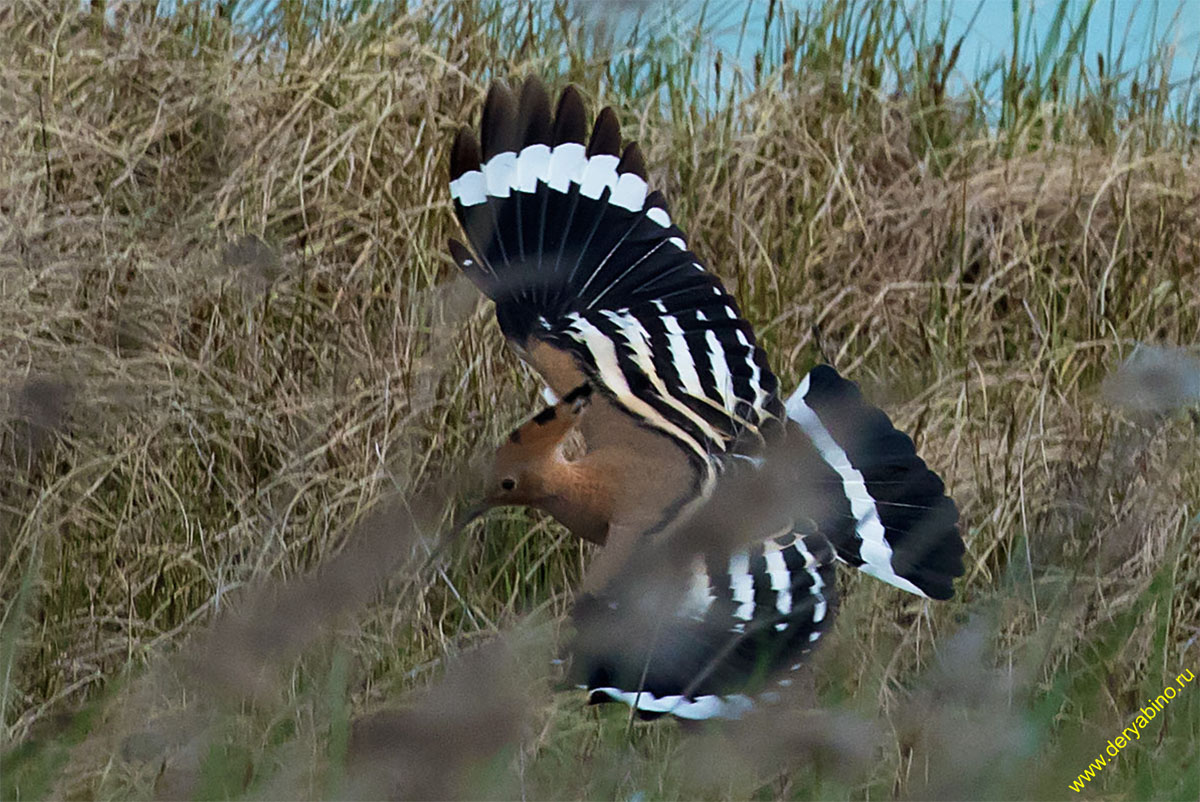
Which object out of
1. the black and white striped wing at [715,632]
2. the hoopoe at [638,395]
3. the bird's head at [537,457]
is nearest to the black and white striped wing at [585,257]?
the hoopoe at [638,395]

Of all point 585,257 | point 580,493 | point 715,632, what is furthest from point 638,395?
point 715,632

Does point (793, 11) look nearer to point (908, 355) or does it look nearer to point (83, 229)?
point (908, 355)

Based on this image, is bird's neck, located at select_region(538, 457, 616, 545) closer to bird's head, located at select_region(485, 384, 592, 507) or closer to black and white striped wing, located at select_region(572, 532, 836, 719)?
bird's head, located at select_region(485, 384, 592, 507)

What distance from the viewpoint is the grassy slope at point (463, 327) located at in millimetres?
2482

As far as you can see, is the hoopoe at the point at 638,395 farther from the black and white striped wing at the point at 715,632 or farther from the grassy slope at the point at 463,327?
the grassy slope at the point at 463,327

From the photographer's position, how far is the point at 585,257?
2.56m

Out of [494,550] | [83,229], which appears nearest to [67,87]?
[83,229]

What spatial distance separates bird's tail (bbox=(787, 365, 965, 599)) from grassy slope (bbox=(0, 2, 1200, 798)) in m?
0.11

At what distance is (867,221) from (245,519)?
1408 millimetres

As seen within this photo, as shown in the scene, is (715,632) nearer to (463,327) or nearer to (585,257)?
(585,257)

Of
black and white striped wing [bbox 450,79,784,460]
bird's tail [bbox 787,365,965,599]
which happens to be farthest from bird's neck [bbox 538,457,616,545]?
bird's tail [bbox 787,365,965,599]

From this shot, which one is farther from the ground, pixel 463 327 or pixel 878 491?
pixel 463 327

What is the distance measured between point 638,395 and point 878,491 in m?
0.44

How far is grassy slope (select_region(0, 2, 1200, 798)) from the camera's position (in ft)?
8.14
